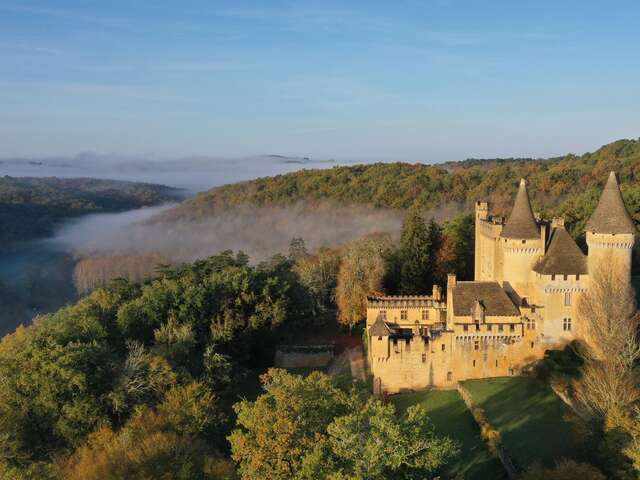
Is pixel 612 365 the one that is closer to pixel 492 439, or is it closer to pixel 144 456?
pixel 492 439

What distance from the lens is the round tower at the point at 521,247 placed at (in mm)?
34938

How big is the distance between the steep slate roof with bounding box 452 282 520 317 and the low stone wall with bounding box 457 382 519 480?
5.40 meters

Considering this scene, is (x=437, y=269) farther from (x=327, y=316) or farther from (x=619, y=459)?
(x=619, y=459)

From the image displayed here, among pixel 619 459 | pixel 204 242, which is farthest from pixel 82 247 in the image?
pixel 619 459

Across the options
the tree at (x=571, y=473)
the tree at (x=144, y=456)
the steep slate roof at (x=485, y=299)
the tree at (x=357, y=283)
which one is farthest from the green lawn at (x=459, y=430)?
the tree at (x=357, y=283)

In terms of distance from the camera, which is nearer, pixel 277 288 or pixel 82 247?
pixel 277 288

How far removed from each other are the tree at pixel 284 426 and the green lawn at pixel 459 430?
6074 millimetres

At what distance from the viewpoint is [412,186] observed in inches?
3703

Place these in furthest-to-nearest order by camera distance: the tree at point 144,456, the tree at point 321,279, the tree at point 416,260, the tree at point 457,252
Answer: the tree at point 321,279, the tree at point 457,252, the tree at point 416,260, the tree at point 144,456

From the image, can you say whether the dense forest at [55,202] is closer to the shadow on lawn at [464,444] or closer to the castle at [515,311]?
the castle at [515,311]

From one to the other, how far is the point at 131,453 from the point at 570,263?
2536cm

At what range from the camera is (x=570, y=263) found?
110 feet

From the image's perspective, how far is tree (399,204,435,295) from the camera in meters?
48.2

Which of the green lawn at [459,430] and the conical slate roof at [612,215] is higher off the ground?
the conical slate roof at [612,215]
